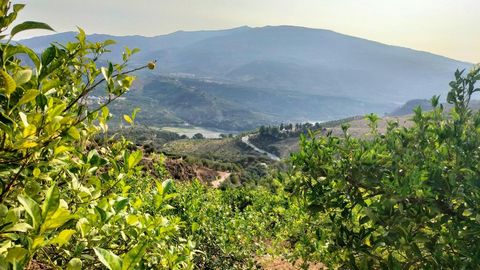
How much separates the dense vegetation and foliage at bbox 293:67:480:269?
1 centimetres

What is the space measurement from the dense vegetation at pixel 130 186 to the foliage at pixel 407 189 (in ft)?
0.04

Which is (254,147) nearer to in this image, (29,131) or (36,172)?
(36,172)

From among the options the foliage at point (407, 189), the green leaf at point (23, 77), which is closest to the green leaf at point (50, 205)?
the green leaf at point (23, 77)

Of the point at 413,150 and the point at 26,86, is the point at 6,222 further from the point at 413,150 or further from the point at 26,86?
the point at 413,150

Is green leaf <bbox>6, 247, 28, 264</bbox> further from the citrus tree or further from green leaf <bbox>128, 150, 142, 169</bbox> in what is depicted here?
green leaf <bbox>128, 150, 142, 169</bbox>

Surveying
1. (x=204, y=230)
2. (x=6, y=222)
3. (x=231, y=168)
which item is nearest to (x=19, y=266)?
(x=6, y=222)

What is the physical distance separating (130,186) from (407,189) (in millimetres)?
2044

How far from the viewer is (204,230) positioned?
6.18 meters

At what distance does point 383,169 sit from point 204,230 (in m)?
3.46

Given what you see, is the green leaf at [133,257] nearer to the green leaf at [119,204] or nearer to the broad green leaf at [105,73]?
the green leaf at [119,204]

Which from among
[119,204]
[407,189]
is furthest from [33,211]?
[407,189]

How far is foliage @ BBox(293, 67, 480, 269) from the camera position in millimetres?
2932

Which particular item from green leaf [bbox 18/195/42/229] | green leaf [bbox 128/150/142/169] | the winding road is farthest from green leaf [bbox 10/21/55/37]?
the winding road

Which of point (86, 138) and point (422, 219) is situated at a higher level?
point (86, 138)
